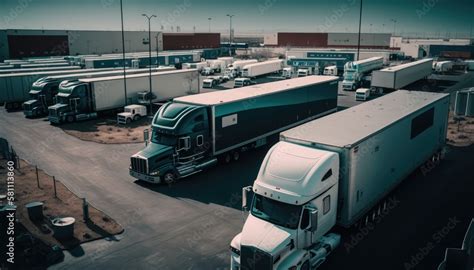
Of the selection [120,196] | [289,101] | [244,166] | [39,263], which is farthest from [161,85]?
[39,263]

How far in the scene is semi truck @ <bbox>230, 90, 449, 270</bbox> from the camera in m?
12.7

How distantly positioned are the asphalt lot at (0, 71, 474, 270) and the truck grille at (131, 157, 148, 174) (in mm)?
922

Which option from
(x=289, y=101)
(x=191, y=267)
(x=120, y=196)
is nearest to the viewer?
(x=191, y=267)

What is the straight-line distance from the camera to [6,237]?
15.6 meters

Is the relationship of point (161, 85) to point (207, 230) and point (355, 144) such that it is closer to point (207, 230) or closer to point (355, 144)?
point (207, 230)

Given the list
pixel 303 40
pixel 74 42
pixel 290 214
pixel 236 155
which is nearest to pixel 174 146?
pixel 236 155

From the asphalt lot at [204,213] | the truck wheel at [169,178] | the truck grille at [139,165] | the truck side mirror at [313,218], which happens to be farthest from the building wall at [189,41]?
the truck side mirror at [313,218]

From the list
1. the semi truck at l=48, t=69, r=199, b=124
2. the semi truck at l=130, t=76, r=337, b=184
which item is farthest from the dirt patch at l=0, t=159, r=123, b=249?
the semi truck at l=48, t=69, r=199, b=124

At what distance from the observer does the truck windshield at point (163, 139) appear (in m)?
22.5

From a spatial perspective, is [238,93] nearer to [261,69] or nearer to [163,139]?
[163,139]

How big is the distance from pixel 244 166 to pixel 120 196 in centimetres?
813

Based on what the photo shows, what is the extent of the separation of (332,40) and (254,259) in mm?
135914

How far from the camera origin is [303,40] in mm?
142375

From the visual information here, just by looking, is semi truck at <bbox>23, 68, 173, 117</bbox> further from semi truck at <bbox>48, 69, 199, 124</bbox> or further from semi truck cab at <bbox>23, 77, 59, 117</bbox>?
semi truck at <bbox>48, 69, 199, 124</bbox>
